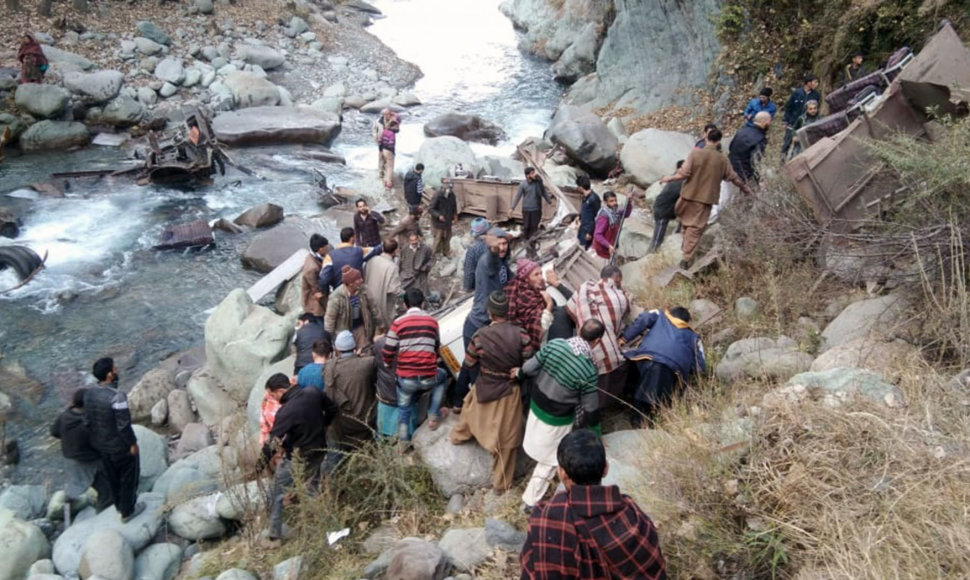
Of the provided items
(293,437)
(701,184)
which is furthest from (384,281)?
(701,184)

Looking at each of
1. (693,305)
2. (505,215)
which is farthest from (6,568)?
(505,215)

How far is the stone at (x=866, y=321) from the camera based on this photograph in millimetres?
4999

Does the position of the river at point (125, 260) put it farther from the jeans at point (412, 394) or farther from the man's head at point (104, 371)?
the jeans at point (412, 394)

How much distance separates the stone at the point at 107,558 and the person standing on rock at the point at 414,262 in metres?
4.04

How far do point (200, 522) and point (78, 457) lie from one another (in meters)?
1.11

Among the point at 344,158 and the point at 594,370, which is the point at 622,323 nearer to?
the point at 594,370

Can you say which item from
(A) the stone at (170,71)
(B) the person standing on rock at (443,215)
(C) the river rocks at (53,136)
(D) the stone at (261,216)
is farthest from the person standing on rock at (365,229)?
(A) the stone at (170,71)

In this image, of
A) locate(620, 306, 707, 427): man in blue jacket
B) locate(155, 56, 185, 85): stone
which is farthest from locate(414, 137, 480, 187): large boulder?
locate(155, 56, 185, 85): stone

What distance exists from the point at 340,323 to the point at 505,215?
5.45 metres

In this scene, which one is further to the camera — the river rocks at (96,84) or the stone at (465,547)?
the river rocks at (96,84)

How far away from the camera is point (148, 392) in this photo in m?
8.06

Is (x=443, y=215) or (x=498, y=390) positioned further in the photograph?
(x=443, y=215)

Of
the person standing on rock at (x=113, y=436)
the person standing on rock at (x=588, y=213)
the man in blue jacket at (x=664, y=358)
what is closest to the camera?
the man in blue jacket at (x=664, y=358)

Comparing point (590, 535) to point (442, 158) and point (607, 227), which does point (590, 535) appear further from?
point (442, 158)
